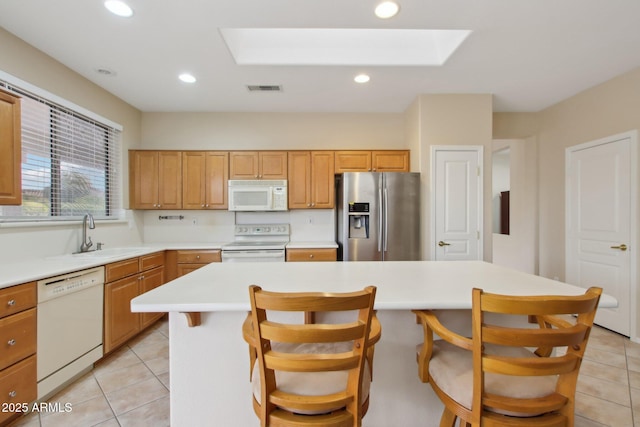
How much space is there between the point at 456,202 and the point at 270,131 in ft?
8.83

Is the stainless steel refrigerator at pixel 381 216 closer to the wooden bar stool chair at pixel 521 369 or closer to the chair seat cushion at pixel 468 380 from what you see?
the chair seat cushion at pixel 468 380

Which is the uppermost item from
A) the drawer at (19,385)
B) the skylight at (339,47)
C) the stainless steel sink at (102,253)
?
the skylight at (339,47)

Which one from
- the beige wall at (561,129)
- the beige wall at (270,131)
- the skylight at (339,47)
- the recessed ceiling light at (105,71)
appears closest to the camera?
the skylight at (339,47)

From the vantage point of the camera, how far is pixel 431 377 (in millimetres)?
1181

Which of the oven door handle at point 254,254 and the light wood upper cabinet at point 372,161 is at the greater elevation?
the light wood upper cabinet at point 372,161

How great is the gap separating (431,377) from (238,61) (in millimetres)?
2911

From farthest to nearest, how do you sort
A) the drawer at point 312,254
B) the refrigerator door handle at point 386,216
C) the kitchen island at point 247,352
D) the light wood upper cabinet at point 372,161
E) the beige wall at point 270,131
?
the beige wall at point 270,131
the light wood upper cabinet at point 372,161
the drawer at point 312,254
the refrigerator door handle at point 386,216
the kitchen island at point 247,352

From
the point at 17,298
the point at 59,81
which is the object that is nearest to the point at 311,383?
the point at 17,298

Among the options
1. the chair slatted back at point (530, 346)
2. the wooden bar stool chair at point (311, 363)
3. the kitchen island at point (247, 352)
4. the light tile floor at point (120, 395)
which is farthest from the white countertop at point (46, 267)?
the chair slatted back at point (530, 346)

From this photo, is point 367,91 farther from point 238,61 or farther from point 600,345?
point 600,345

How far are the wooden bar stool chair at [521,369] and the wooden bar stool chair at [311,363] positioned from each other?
0.36 metres

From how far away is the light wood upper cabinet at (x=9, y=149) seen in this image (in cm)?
175

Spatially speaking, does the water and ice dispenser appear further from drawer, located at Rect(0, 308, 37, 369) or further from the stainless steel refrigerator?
drawer, located at Rect(0, 308, 37, 369)

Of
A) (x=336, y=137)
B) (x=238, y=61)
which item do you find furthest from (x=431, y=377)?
(x=336, y=137)
